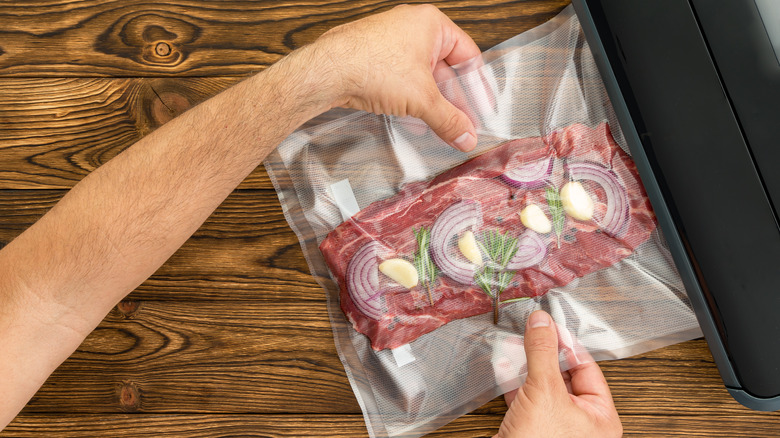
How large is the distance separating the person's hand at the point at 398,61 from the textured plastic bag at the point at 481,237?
3.1 inches

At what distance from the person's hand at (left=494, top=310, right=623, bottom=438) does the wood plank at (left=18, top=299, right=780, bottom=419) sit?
0.36 meters

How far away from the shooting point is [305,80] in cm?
90

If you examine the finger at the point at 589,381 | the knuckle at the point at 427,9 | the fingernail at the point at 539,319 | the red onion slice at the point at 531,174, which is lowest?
the finger at the point at 589,381

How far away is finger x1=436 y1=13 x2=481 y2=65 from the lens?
3.11ft

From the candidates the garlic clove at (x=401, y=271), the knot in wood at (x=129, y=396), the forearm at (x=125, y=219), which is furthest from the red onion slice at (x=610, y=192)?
the knot in wood at (x=129, y=396)

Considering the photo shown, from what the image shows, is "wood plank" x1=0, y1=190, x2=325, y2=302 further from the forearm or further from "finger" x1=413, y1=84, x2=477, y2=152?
"finger" x1=413, y1=84, x2=477, y2=152

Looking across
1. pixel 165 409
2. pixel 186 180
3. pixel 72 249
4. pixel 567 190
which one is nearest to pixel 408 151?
pixel 567 190

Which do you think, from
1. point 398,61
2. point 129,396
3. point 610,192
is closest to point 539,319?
point 610,192

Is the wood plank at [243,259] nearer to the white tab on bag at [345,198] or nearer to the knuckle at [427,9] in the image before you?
the white tab on bag at [345,198]

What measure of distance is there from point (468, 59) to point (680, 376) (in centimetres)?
81

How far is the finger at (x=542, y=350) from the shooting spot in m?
0.91

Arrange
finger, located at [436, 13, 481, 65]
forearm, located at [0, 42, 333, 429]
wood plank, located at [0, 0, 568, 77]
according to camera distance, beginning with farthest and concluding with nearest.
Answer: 1. wood plank, located at [0, 0, 568, 77]
2. finger, located at [436, 13, 481, 65]
3. forearm, located at [0, 42, 333, 429]

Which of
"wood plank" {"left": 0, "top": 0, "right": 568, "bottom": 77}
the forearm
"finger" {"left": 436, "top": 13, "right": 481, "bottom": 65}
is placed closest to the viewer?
the forearm

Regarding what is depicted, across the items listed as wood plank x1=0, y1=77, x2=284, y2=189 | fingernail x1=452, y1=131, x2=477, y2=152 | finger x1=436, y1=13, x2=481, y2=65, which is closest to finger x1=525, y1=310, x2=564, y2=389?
fingernail x1=452, y1=131, x2=477, y2=152
